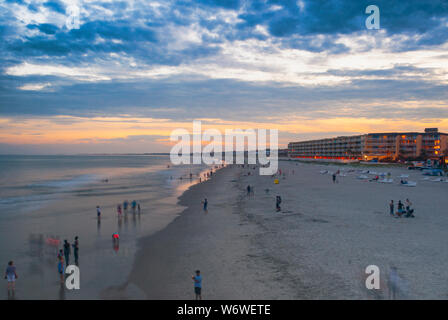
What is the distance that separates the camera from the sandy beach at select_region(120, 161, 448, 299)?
35.8 feet

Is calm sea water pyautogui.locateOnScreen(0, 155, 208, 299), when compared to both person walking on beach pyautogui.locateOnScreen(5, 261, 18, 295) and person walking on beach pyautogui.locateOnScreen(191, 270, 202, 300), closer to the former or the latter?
person walking on beach pyautogui.locateOnScreen(5, 261, 18, 295)

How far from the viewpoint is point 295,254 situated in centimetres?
1455

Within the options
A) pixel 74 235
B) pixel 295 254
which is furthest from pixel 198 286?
pixel 74 235

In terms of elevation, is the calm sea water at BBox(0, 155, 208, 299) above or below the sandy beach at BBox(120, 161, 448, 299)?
below

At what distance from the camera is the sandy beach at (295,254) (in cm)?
1091

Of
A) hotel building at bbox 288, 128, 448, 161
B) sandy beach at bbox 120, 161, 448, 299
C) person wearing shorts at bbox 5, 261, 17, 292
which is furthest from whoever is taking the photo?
hotel building at bbox 288, 128, 448, 161

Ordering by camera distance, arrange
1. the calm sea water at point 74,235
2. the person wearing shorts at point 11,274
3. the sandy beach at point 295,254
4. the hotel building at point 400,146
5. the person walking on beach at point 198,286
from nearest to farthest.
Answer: the person walking on beach at point 198,286
the sandy beach at point 295,254
the person wearing shorts at point 11,274
the calm sea water at point 74,235
the hotel building at point 400,146

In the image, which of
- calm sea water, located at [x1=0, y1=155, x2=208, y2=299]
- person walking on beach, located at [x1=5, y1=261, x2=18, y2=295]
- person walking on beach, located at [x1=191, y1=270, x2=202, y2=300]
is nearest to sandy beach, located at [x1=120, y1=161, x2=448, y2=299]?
person walking on beach, located at [x1=191, y1=270, x2=202, y2=300]

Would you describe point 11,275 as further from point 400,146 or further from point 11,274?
point 400,146

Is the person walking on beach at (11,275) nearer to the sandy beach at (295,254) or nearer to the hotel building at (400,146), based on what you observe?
the sandy beach at (295,254)

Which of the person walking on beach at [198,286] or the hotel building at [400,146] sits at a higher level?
the hotel building at [400,146]

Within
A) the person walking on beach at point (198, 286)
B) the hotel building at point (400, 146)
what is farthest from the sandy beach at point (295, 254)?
the hotel building at point (400, 146)
